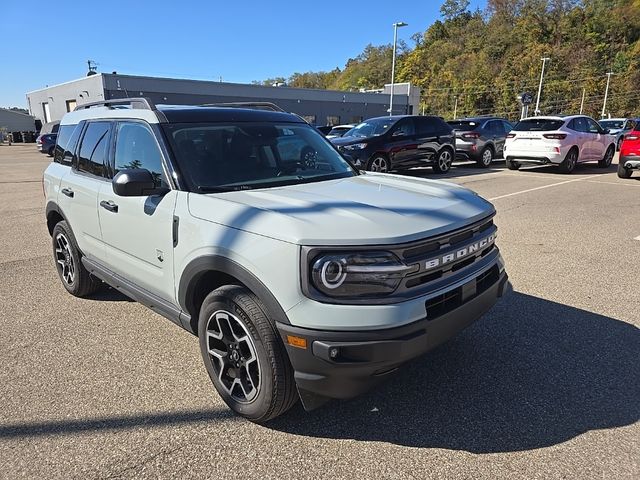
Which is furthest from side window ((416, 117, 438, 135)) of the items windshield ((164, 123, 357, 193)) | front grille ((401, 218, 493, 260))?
front grille ((401, 218, 493, 260))

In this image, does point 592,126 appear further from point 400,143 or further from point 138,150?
point 138,150

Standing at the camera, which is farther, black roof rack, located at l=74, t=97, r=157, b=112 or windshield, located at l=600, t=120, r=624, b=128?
windshield, located at l=600, t=120, r=624, b=128

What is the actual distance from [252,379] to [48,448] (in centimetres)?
115

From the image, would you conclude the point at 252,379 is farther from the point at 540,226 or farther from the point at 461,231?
the point at 540,226

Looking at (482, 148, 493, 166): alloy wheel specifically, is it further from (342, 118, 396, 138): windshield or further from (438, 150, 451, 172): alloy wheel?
(342, 118, 396, 138): windshield

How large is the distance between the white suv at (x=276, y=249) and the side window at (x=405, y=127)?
9.49 metres

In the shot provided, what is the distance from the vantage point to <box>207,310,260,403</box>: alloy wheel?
8.62ft

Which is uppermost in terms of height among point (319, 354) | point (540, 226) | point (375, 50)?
point (375, 50)

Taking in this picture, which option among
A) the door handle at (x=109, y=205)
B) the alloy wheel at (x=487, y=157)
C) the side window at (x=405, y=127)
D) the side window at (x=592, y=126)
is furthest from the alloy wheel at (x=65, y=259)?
the side window at (x=592, y=126)

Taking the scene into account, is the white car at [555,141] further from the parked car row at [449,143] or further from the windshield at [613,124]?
the windshield at [613,124]

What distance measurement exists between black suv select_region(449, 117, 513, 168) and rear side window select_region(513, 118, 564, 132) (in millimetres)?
1718

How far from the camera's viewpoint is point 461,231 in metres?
2.70

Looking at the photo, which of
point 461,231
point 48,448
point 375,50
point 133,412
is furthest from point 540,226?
point 375,50

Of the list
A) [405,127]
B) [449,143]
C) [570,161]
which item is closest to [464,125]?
[449,143]
